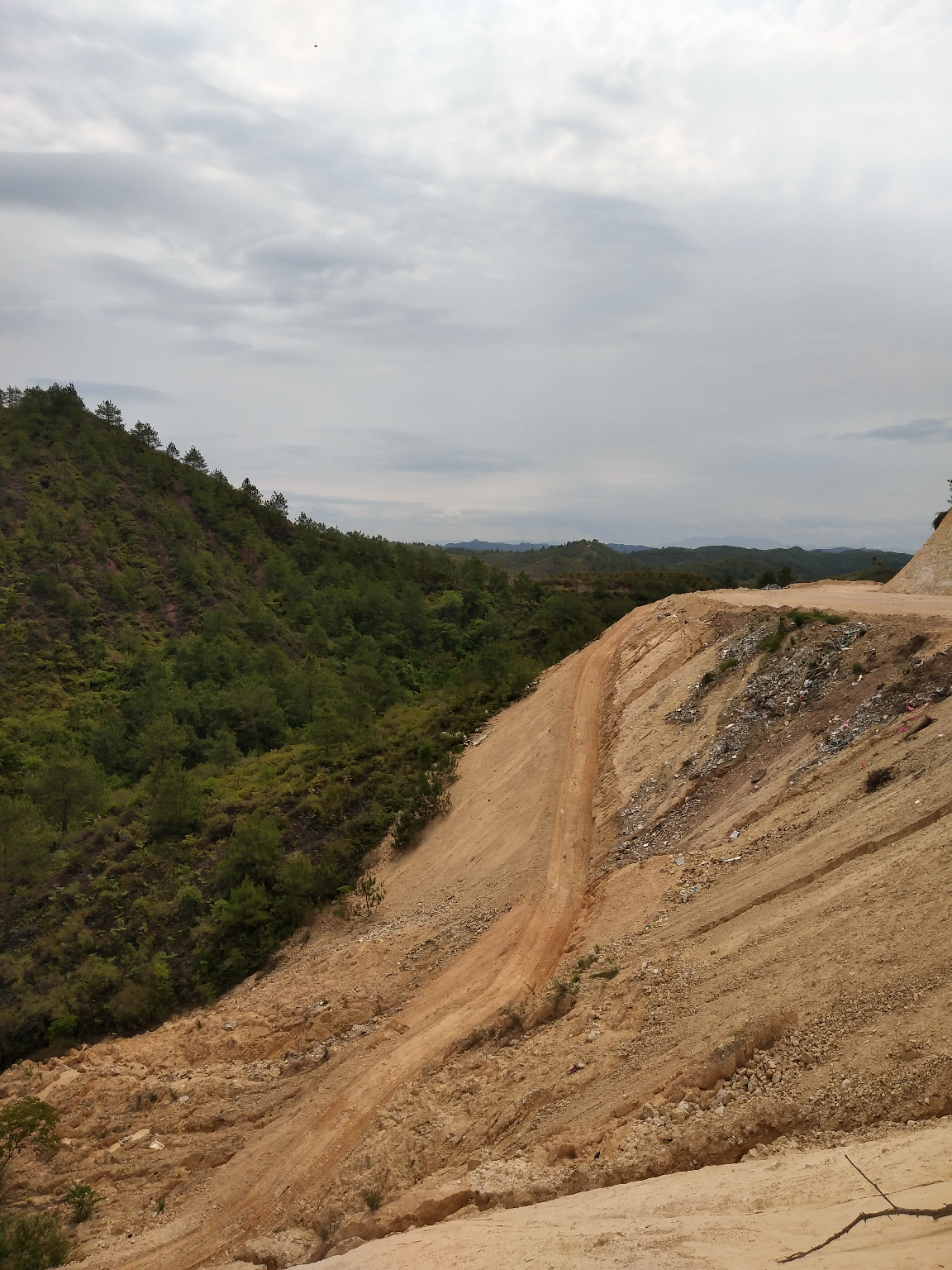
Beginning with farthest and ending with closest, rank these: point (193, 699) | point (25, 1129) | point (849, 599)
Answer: point (193, 699) → point (849, 599) → point (25, 1129)

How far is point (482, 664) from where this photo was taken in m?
29.0

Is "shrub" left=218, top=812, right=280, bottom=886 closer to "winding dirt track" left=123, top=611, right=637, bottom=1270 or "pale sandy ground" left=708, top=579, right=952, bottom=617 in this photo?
"winding dirt track" left=123, top=611, right=637, bottom=1270

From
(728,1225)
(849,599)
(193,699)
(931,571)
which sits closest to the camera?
(728,1225)

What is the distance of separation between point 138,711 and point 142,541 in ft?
80.4

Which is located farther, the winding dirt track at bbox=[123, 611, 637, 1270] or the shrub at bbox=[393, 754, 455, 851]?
the shrub at bbox=[393, 754, 455, 851]

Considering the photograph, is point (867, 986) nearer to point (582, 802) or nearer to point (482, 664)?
point (582, 802)

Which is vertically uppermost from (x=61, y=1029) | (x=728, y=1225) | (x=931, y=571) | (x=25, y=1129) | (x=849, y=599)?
(x=931, y=571)

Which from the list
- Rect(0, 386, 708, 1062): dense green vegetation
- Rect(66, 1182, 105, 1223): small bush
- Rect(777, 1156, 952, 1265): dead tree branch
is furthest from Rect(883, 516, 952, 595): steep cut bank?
Rect(66, 1182, 105, 1223): small bush

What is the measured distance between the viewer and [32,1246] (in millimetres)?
9875

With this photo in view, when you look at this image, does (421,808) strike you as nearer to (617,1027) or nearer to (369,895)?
(369,895)

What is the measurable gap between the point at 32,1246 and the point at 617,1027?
8107 mm

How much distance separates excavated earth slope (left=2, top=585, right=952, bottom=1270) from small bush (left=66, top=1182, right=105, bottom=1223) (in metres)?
0.18

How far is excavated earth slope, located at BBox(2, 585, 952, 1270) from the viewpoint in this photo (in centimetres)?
646

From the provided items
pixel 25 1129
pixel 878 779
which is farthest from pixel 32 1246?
pixel 878 779
